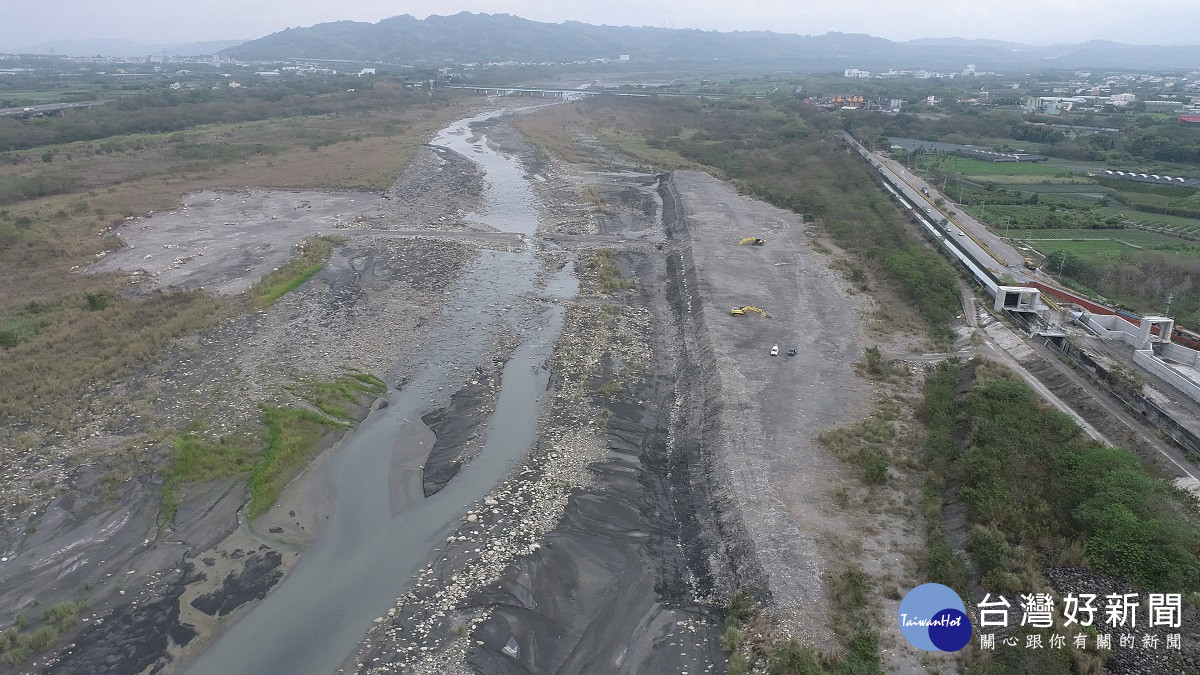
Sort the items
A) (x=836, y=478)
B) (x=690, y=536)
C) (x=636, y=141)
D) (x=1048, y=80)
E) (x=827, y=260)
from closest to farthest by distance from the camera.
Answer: (x=690, y=536)
(x=836, y=478)
(x=827, y=260)
(x=636, y=141)
(x=1048, y=80)

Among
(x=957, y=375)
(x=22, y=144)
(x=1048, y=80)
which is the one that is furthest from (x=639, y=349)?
(x=1048, y=80)

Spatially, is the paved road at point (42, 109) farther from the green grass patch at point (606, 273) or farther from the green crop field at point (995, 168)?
the green crop field at point (995, 168)

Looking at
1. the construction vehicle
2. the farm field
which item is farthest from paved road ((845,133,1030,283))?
the construction vehicle

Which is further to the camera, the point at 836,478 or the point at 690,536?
the point at 836,478

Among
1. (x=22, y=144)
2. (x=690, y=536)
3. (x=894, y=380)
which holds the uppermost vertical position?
(x=22, y=144)

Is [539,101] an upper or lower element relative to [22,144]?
upper

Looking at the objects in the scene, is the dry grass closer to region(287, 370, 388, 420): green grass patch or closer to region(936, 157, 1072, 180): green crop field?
region(287, 370, 388, 420): green grass patch

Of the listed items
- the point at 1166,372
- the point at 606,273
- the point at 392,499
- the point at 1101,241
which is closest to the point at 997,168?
the point at 1101,241

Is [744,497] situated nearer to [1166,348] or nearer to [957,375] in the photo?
[957,375]
